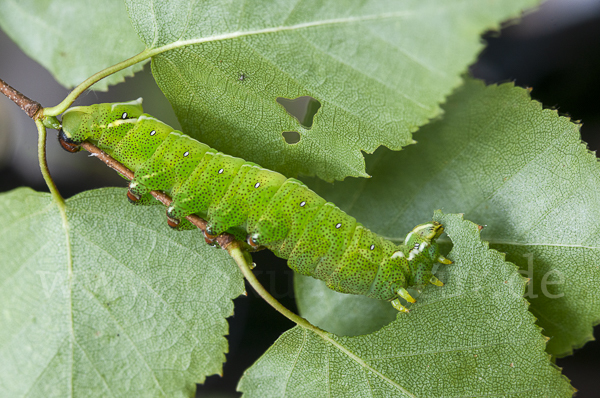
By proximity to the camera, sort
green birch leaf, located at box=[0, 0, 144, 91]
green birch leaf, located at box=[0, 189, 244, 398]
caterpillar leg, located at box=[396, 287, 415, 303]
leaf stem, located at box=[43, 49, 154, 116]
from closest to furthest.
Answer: leaf stem, located at box=[43, 49, 154, 116], caterpillar leg, located at box=[396, 287, 415, 303], green birch leaf, located at box=[0, 189, 244, 398], green birch leaf, located at box=[0, 0, 144, 91]

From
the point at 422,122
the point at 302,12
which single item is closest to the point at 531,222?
the point at 422,122

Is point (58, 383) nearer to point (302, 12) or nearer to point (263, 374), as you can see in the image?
point (263, 374)

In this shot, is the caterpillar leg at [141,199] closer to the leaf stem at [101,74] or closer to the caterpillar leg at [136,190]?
the caterpillar leg at [136,190]

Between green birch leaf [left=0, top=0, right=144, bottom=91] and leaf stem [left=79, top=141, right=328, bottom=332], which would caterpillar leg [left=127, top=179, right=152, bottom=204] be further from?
green birch leaf [left=0, top=0, right=144, bottom=91]

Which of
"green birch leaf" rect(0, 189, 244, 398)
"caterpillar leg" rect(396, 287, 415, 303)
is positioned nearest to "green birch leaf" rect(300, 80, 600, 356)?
"caterpillar leg" rect(396, 287, 415, 303)

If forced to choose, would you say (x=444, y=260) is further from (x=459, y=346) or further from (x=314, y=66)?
(x=314, y=66)

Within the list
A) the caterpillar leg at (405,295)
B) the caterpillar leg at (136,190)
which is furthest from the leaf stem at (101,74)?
the caterpillar leg at (405,295)

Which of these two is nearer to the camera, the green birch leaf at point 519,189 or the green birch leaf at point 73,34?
the green birch leaf at point 519,189
